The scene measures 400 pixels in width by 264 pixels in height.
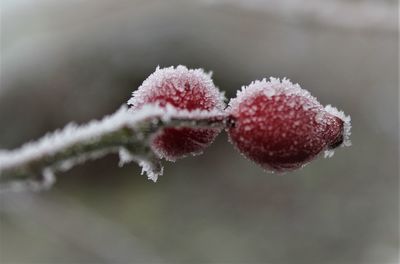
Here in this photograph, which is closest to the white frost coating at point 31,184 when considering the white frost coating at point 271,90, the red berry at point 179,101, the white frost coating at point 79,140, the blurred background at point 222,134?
the white frost coating at point 79,140

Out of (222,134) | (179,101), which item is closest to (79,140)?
(179,101)

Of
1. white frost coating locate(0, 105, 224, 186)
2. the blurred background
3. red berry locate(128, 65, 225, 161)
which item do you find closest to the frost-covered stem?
white frost coating locate(0, 105, 224, 186)

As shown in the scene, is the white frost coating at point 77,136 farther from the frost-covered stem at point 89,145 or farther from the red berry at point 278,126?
the red berry at point 278,126

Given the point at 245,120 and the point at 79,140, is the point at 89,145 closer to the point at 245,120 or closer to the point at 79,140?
the point at 79,140

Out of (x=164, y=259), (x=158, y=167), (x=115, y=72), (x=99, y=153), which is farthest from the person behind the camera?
(x=115, y=72)

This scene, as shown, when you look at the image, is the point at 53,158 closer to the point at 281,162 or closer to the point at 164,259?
the point at 281,162

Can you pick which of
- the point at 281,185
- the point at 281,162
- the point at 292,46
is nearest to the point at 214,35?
the point at 292,46

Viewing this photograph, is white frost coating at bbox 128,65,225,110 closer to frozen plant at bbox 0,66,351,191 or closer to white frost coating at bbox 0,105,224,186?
frozen plant at bbox 0,66,351,191
